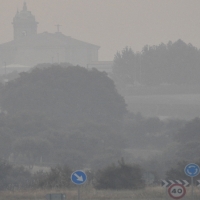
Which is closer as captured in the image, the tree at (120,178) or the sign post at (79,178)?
the sign post at (79,178)

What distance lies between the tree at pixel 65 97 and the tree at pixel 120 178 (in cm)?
3625

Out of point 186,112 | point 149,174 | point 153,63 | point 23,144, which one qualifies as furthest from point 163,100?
point 149,174

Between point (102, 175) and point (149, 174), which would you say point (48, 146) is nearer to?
point (149, 174)

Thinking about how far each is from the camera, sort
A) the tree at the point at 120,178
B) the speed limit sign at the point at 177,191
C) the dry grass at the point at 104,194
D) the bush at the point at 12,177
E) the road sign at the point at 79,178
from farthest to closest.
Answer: the bush at the point at 12,177 → the tree at the point at 120,178 → the dry grass at the point at 104,194 → the road sign at the point at 79,178 → the speed limit sign at the point at 177,191

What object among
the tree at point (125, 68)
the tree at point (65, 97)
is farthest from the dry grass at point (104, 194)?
the tree at point (125, 68)

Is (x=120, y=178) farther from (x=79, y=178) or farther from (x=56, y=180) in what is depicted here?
(x=79, y=178)

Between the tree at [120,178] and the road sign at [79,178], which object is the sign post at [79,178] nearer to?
the road sign at [79,178]

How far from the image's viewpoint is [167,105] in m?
96.1

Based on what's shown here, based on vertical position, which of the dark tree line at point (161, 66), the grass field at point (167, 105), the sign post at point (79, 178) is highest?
the sign post at point (79, 178)

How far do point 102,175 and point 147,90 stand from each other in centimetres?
7794

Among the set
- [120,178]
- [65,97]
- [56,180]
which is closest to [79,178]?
[120,178]

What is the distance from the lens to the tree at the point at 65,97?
72312mm

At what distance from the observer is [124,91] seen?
110 m

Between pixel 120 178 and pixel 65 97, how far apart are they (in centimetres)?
4160
